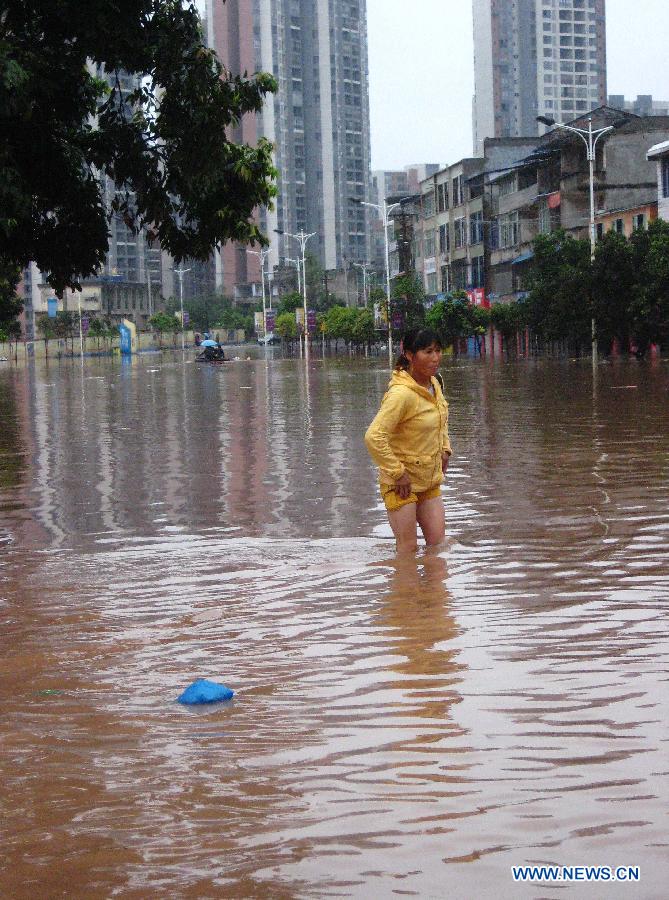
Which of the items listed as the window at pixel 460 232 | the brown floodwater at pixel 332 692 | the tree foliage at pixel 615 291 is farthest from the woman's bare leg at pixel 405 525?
the window at pixel 460 232

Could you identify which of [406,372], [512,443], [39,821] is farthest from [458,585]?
[512,443]

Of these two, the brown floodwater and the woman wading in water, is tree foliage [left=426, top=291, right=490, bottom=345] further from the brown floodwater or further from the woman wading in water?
the woman wading in water

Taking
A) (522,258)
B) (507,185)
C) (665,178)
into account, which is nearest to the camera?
(665,178)

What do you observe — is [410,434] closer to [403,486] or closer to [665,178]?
[403,486]

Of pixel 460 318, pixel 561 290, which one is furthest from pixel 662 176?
pixel 460 318

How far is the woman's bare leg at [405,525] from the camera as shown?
9.01 m

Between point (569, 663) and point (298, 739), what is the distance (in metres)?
1.41

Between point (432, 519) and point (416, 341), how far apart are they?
1.21 metres

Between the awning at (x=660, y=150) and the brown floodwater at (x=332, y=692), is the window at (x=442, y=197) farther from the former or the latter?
the brown floodwater at (x=332, y=692)

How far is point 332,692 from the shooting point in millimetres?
5617

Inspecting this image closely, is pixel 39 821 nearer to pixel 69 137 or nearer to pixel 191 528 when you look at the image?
pixel 191 528

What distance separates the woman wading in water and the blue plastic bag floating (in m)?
3.28

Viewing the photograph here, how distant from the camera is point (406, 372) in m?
8.88

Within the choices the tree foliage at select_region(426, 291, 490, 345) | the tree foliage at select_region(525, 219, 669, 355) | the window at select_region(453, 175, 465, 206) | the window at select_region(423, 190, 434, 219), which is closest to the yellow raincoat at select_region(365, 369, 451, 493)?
the tree foliage at select_region(525, 219, 669, 355)
